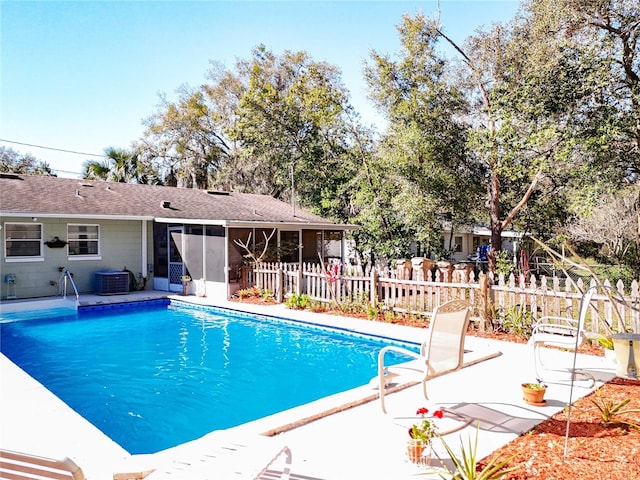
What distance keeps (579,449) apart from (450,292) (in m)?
6.05

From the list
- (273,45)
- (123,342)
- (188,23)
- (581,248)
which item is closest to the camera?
(123,342)

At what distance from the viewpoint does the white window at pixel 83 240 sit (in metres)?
14.7

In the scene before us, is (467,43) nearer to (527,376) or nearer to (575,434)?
(527,376)

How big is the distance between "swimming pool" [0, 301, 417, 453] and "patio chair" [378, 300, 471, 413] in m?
2.25

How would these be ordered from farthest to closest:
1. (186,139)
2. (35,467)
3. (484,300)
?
1. (186,139)
2. (484,300)
3. (35,467)

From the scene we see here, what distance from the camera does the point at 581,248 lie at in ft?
83.7

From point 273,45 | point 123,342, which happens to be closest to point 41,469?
point 123,342

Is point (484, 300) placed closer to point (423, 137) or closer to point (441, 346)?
point (441, 346)

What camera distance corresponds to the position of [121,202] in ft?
53.6

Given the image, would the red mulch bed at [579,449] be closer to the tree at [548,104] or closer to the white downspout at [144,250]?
the tree at [548,104]

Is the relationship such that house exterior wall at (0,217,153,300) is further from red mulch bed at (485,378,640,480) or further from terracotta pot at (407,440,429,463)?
red mulch bed at (485,378,640,480)

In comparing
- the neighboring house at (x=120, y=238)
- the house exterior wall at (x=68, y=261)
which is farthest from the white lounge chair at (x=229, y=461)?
the house exterior wall at (x=68, y=261)

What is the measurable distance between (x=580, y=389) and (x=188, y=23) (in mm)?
15398

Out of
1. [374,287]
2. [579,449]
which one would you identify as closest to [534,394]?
[579,449]
